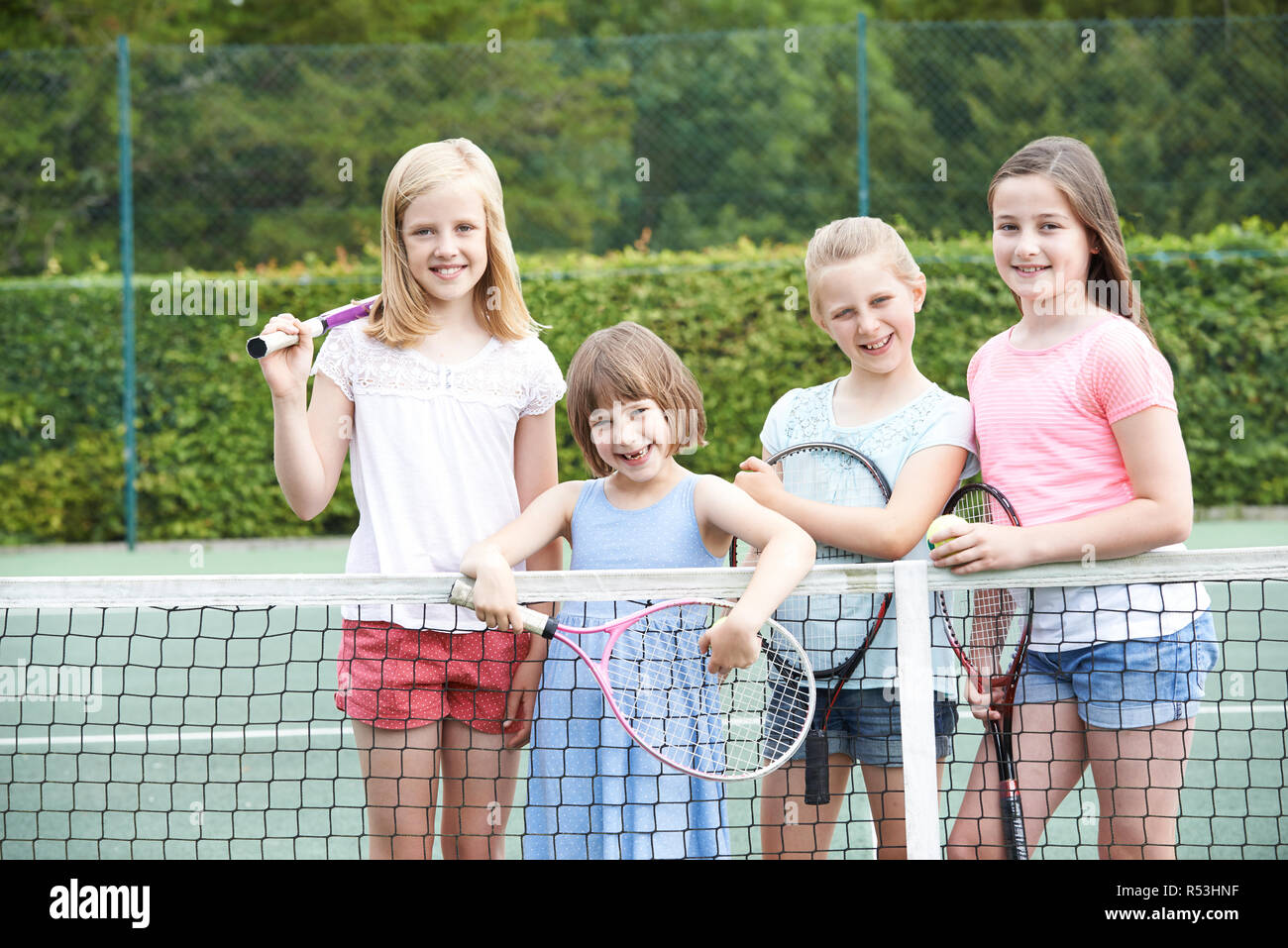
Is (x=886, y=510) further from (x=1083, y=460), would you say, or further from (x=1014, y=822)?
(x=1014, y=822)

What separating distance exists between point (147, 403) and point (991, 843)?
7470mm

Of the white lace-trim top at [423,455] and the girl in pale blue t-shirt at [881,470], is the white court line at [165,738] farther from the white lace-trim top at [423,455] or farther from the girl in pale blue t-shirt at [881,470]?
the girl in pale blue t-shirt at [881,470]

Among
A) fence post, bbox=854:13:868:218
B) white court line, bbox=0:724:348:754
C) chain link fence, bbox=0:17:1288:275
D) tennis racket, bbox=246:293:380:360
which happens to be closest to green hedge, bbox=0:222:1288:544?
fence post, bbox=854:13:868:218

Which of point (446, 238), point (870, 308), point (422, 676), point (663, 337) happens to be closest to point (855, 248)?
point (870, 308)

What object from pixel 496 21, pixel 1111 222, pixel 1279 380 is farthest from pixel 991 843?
pixel 496 21

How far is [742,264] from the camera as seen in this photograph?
8.67 metres

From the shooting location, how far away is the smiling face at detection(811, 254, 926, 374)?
7.83ft

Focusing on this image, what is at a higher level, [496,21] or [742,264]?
[496,21]

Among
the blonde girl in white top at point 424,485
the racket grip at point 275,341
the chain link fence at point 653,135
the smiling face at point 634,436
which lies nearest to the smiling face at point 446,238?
the blonde girl in white top at point 424,485

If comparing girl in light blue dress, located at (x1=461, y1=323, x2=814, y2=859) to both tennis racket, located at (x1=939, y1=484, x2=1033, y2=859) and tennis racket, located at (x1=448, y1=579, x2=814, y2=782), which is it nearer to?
tennis racket, located at (x1=448, y1=579, x2=814, y2=782)

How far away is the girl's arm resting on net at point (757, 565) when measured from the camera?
214 cm

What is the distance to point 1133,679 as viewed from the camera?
7.40 feet

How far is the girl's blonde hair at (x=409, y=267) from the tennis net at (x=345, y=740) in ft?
1.67
